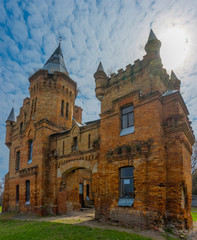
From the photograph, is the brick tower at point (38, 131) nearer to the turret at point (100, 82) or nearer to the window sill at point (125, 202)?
the turret at point (100, 82)

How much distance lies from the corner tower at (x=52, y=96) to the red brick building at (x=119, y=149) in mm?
100

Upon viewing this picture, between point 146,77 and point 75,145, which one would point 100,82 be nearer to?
point 146,77

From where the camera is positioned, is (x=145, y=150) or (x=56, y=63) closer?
(x=145, y=150)

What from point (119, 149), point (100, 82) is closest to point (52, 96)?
point (100, 82)

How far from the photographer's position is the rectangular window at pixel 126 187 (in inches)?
440

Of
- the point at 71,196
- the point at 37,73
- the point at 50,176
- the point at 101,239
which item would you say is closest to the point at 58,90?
the point at 37,73

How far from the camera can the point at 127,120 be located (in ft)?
42.1

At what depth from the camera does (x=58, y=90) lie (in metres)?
20.5

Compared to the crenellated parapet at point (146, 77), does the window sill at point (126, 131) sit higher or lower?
lower

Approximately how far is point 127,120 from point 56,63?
44.7ft

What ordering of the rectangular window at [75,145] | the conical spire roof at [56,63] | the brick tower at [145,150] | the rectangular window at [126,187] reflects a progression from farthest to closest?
the conical spire roof at [56,63]
the rectangular window at [75,145]
the rectangular window at [126,187]
the brick tower at [145,150]

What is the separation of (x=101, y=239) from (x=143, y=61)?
10122mm

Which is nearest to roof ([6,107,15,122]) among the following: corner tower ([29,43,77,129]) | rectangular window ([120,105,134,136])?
corner tower ([29,43,77,129])

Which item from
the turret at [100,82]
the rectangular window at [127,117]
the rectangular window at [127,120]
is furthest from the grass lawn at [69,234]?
the turret at [100,82]
